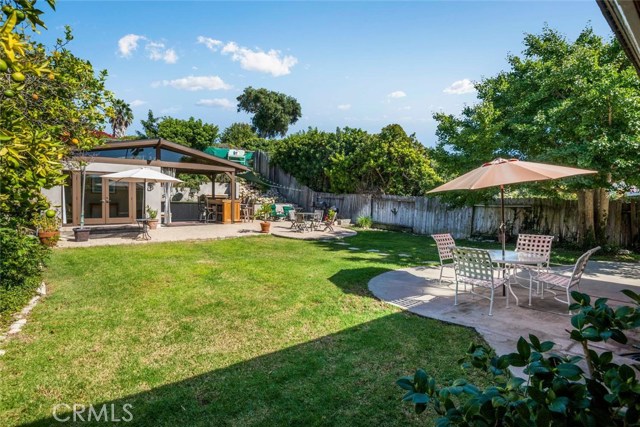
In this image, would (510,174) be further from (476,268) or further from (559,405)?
(559,405)

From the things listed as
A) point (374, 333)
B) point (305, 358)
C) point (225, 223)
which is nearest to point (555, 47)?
point (374, 333)

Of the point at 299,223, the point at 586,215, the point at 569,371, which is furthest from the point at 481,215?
the point at 569,371

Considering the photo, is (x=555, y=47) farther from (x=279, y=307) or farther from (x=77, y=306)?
(x=77, y=306)

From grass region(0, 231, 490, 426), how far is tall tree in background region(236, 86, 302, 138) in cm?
4272

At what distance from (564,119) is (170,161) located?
1501 centimetres

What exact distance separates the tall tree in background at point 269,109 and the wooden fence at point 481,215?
29364 millimetres

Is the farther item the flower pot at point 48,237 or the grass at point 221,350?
the flower pot at point 48,237

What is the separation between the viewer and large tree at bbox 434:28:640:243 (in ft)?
28.3

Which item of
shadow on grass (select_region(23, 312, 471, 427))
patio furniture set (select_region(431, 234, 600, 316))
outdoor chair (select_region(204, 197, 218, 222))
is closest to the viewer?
shadow on grass (select_region(23, 312, 471, 427))

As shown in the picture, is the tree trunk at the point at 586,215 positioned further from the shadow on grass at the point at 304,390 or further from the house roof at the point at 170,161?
the house roof at the point at 170,161

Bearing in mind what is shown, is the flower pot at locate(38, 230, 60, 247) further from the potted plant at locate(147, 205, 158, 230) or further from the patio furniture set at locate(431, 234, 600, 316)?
the patio furniture set at locate(431, 234, 600, 316)

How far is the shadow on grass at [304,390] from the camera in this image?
2688mm

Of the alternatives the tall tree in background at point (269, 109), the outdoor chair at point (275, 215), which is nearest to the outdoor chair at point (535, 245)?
the outdoor chair at point (275, 215)

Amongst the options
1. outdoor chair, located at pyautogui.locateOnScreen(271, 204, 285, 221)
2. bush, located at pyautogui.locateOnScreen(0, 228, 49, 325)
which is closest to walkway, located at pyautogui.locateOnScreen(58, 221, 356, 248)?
outdoor chair, located at pyautogui.locateOnScreen(271, 204, 285, 221)
